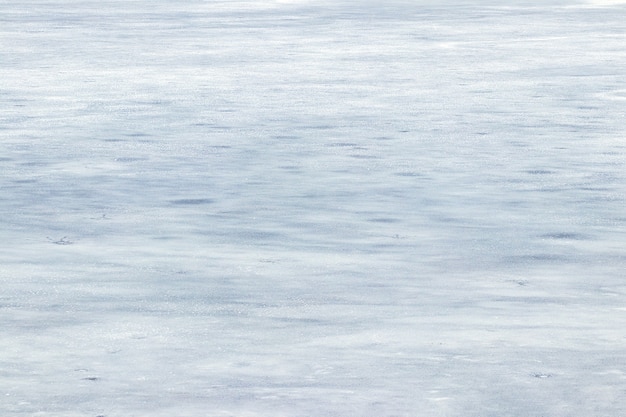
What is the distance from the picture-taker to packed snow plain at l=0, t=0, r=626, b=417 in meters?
4.34

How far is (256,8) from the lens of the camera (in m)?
23.0

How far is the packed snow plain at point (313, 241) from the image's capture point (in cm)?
434

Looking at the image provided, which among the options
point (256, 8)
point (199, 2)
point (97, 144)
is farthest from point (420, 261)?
point (199, 2)

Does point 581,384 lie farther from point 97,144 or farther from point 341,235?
point 97,144

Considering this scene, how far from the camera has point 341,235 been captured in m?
6.44

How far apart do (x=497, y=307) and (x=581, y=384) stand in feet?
3.04

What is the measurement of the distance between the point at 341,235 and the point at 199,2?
60.7 feet

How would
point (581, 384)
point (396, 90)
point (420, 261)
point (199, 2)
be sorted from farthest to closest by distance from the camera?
point (199, 2) → point (396, 90) → point (420, 261) → point (581, 384)

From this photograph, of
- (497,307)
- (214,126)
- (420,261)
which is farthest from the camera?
(214,126)

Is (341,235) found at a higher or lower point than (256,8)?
higher

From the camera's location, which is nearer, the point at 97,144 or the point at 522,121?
the point at 97,144

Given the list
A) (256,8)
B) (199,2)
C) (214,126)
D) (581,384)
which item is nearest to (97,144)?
(214,126)

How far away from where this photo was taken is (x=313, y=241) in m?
6.31

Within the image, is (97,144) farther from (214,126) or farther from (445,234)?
(445,234)
